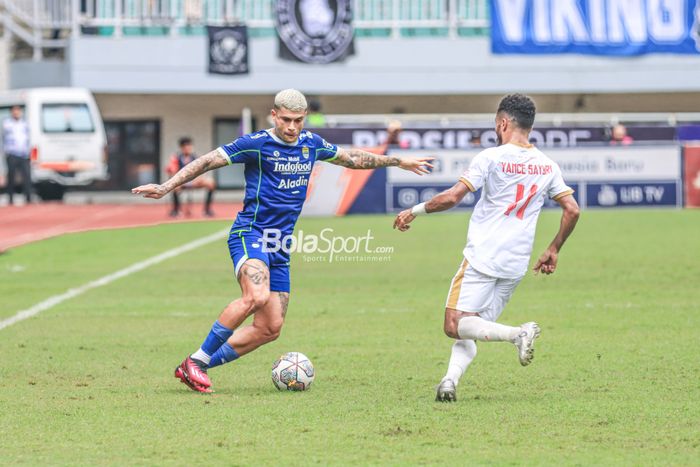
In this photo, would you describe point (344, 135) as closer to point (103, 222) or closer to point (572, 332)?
point (103, 222)

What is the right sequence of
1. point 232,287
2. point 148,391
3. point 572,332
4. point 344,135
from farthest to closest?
point 344,135, point 232,287, point 572,332, point 148,391

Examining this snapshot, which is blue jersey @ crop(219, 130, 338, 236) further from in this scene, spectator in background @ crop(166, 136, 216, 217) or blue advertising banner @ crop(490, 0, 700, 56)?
blue advertising banner @ crop(490, 0, 700, 56)

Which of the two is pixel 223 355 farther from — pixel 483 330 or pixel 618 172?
pixel 618 172

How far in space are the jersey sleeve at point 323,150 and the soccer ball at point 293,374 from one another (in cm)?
128

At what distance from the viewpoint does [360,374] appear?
31.6ft

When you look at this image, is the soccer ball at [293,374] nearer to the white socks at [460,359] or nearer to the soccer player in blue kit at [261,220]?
the soccer player in blue kit at [261,220]

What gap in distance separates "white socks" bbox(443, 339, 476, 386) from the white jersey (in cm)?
48

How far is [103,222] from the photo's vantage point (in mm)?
29641

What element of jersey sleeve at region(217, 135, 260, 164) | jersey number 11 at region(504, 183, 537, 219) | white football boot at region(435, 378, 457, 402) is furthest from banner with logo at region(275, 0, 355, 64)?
white football boot at region(435, 378, 457, 402)

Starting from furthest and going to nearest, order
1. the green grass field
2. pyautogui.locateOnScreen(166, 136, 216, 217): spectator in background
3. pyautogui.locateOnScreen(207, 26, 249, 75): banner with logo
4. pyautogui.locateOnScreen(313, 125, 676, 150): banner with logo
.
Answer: pyautogui.locateOnScreen(207, 26, 249, 75): banner with logo
pyautogui.locateOnScreen(166, 136, 216, 217): spectator in background
pyautogui.locateOnScreen(313, 125, 676, 150): banner with logo
the green grass field

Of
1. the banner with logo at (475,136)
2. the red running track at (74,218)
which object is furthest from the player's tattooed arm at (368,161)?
the banner with logo at (475,136)

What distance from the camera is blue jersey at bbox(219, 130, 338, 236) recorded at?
8766 mm

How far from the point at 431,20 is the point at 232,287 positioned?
2367 cm

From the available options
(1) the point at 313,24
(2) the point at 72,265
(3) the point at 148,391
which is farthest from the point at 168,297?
(1) the point at 313,24
